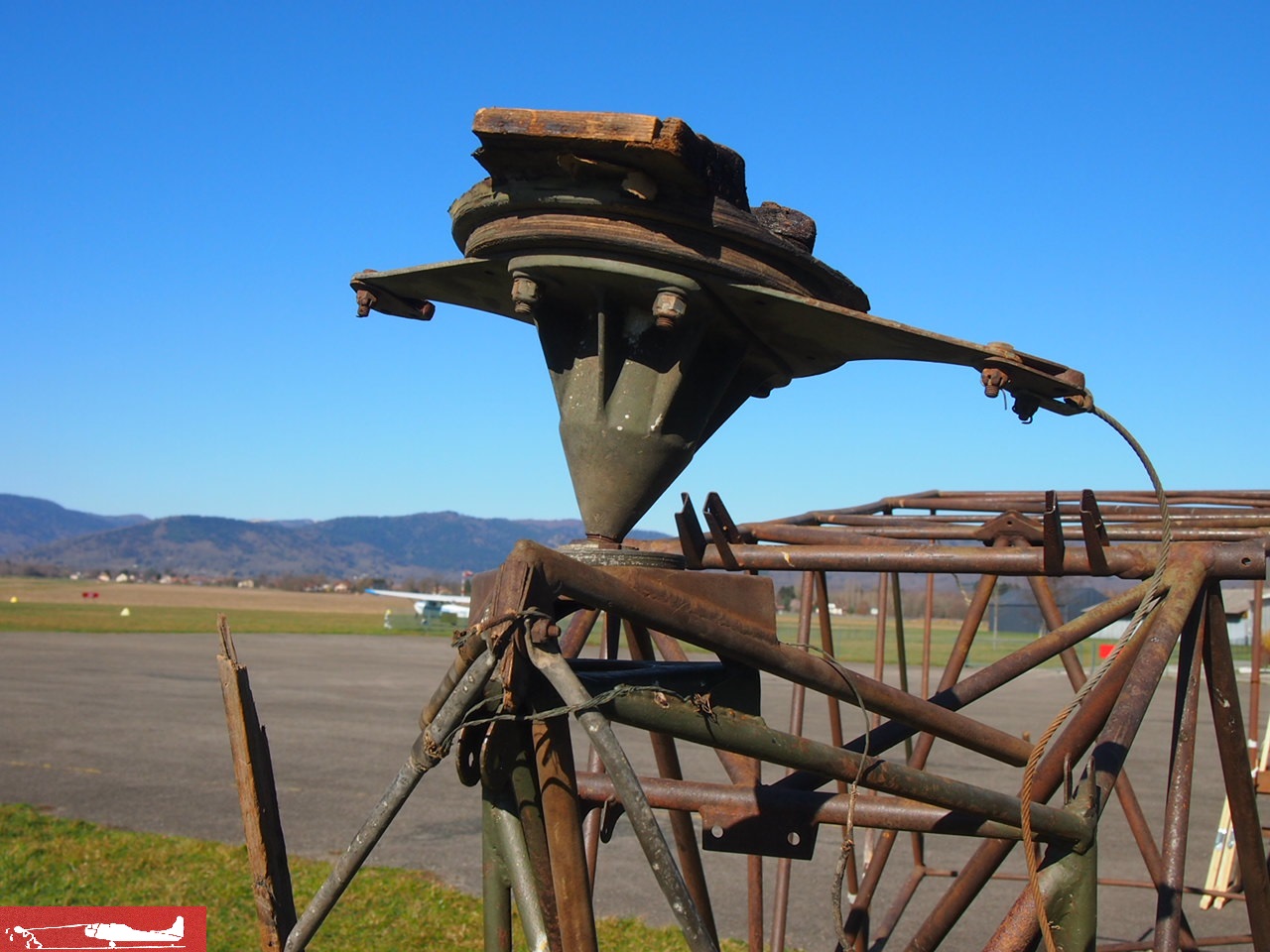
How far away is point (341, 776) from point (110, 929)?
10015mm

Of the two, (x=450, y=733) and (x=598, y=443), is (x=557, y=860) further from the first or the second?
(x=598, y=443)

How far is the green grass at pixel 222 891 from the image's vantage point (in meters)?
7.08

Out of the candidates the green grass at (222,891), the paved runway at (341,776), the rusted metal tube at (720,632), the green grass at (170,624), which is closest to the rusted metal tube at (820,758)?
the rusted metal tube at (720,632)

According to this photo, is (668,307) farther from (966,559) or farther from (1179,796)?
(1179,796)

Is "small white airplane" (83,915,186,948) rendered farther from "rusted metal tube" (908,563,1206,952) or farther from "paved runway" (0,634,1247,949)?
"paved runway" (0,634,1247,949)

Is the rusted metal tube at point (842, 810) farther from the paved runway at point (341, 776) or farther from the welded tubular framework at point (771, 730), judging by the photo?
the paved runway at point (341, 776)

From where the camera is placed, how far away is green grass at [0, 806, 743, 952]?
708 centimetres

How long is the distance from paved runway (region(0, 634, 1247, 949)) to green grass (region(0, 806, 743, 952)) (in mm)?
482

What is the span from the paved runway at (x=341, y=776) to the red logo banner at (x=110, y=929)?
16.6 ft

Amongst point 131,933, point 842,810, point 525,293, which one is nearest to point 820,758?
point 842,810

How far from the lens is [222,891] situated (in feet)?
25.6

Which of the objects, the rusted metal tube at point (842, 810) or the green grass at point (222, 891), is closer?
the rusted metal tube at point (842, 810)

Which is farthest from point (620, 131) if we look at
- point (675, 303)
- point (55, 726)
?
point (55, 726)

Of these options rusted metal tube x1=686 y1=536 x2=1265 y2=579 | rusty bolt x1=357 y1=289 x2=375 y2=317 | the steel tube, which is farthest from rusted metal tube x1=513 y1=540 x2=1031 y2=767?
rusty bolt x1=357 y1=289 x2=375 y2=317
